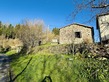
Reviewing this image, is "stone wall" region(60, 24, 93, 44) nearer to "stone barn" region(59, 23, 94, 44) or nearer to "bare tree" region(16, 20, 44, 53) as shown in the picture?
"stone barn" region(59, 23, 94, 44)

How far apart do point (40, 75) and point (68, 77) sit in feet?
8.30

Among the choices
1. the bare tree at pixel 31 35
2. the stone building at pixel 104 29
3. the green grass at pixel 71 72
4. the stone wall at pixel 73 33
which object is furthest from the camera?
the bare tree at pixel 31 35

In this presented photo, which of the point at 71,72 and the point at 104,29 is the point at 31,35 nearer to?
the point at 104,29

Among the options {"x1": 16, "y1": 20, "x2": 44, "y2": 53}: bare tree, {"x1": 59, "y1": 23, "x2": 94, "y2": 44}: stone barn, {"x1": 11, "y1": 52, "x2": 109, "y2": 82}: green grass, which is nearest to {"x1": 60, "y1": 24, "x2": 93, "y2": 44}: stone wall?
{"x1": 59, "y1": 23, "x2": 94, "y2": 44}: stone barn

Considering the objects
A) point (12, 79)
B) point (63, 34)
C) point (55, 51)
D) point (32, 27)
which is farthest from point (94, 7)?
point (32, 27)

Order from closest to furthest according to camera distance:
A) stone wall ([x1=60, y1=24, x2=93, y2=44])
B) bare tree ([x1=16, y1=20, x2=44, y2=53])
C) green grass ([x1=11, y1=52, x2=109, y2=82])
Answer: green grass ([x1=11, y1=52, x2=109, y2=82])
stone wall ([x1=60, y1=24, x2=93, y2=44])
bare tree ([x1=16, y1=20, x2=44, y2=53])

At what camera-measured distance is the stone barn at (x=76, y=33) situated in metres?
32.6

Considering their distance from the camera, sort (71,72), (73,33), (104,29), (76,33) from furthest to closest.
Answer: (76,33) → (73,33) → (104,29) → (71,72)

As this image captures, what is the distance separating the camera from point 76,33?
3375 cm

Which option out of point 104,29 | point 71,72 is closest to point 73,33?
point 104,29

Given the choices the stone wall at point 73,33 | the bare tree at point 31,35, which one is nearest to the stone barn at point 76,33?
the stone wall at point 73,33

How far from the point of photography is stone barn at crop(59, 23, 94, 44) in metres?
32.6

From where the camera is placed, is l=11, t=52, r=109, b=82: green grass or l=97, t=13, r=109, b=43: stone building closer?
l=11, t=52, r=109, b=82: green grass

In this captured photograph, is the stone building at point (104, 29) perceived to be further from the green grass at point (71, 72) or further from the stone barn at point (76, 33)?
the green grass at point (71, 72)
